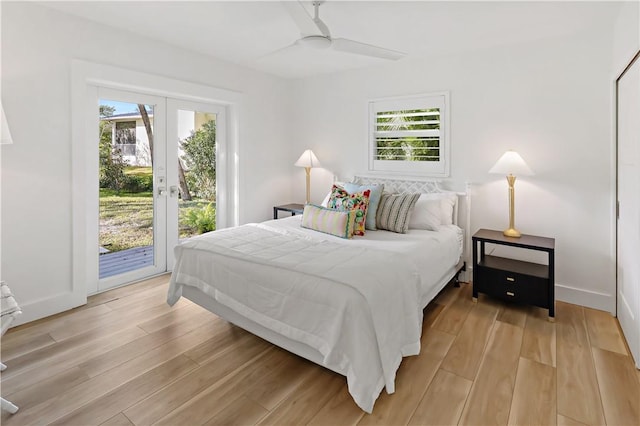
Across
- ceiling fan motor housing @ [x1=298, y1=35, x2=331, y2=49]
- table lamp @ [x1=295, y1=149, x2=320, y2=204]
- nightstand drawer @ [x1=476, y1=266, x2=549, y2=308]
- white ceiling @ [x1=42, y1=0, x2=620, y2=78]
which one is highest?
white ceiling @ [x1=42, y1=0, x2=620, y2=78]

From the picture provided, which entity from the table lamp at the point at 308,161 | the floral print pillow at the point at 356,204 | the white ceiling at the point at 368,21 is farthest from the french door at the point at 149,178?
the floral print pillow at the point at 356,204

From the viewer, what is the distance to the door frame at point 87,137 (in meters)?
2.95

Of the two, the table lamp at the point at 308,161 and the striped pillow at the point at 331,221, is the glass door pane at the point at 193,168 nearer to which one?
the table lamp at the point at 308,161

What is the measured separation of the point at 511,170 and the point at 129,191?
378 cm

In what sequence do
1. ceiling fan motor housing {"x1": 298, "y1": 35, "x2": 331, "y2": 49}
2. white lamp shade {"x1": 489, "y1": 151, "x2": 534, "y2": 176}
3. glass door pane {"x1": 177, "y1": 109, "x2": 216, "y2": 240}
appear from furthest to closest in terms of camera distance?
glass door pane {"x1": 177, "y1": 109, "x2": 216, "y2": 240}
white lamp shade {"x1": 489, "y1": 151, "x2": 534, "y2": 176}
ceiling fan motor housing {"x1": 298, "y1": 35, "x2": 331, "y2": 49}

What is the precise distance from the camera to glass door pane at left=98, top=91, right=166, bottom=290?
11.1ft

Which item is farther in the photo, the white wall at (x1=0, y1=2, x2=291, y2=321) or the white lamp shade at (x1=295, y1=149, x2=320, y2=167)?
the white lamp shade at (x1=295, y1=149, x2=320, y2=167)

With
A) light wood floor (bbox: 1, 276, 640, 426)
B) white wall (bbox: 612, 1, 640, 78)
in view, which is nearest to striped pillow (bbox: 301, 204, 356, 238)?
light wood floor (bbox: 1, 276, 640, 426)

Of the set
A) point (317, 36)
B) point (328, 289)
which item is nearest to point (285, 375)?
point (328, 289)

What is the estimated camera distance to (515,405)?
183cm

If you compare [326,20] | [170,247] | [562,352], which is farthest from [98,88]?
[562,352]

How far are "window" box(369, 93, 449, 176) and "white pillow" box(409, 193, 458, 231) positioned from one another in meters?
0.46

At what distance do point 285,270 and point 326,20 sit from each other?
2125mm

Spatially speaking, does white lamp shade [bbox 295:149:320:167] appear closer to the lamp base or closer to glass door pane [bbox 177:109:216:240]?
glass door pane [bbox 177:109:216:240]
